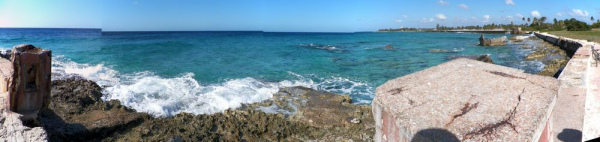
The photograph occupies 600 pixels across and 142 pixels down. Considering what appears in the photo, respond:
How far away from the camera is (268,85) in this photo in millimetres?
13578

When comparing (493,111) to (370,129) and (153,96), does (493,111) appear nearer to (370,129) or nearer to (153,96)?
(370,129)

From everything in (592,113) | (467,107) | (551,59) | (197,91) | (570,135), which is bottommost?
(197,91)

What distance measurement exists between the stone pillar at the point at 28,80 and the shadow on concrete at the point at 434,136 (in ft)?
18.2

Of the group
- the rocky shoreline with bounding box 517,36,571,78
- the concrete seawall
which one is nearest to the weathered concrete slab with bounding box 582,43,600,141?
the concrete seawall

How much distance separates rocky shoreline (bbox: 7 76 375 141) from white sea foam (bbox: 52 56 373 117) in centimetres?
81

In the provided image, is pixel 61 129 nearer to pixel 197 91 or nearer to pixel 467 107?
pixel 197 91

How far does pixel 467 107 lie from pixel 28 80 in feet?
19.7

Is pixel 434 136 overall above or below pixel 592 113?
above

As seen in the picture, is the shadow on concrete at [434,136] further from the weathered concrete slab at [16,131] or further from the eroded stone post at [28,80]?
the eroded stone post at [28,80]

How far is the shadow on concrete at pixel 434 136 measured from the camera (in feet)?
5.81

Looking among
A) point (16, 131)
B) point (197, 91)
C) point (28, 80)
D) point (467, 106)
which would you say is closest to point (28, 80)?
point (28, 80)

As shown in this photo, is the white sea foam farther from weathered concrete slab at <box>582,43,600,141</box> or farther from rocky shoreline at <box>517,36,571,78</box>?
rocky shoreline at <box>517,36,571,78</box>

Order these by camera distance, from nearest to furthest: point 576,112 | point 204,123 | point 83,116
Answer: point 576,112
point 204,123
point 83,116

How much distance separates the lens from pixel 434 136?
181 cm
